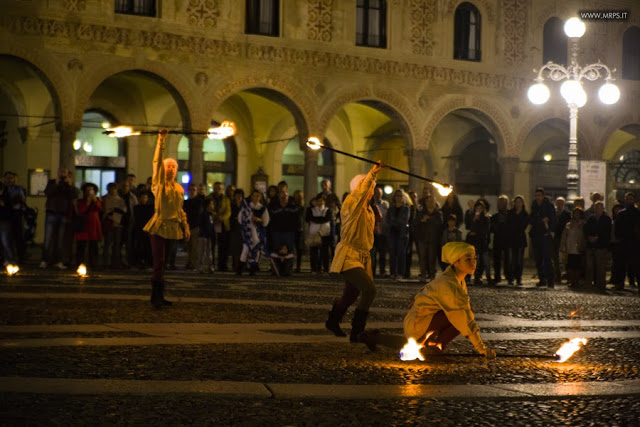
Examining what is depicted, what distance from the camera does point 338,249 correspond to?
30.7ft

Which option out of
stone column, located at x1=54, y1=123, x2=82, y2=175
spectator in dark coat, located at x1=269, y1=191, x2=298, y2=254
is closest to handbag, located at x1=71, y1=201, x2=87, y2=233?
spectator in dark coat, located at x1=269, y1=191, x2=298, y2=254

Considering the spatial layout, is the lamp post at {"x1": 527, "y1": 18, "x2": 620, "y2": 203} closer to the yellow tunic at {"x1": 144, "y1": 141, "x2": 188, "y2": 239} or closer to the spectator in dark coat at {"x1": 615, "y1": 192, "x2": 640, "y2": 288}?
the spectator in dark coat at {"x1": 615, "y1": 192, "x2": 640, "y2": 288}

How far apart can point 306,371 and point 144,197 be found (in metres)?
12.1

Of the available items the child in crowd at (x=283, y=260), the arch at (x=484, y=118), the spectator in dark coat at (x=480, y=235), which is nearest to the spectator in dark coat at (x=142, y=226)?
the child in crowd at (x=283, y=260)

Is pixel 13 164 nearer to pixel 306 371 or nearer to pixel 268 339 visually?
pixel 268 339

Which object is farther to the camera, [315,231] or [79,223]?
[315,231]

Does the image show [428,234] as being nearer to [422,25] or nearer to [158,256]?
[158,256]

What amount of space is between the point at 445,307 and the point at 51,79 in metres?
18.3

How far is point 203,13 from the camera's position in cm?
2603

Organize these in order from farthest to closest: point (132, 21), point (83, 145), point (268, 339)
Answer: point (83, 145) → point (132, 21) → point (268, 339)

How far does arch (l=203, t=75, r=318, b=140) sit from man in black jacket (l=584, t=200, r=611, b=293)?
10.5 m

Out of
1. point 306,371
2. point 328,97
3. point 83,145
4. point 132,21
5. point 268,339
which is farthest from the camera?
point 83,145

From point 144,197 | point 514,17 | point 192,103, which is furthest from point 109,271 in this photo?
point 514,17

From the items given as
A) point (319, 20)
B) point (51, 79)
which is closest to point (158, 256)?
point (51, 79)
